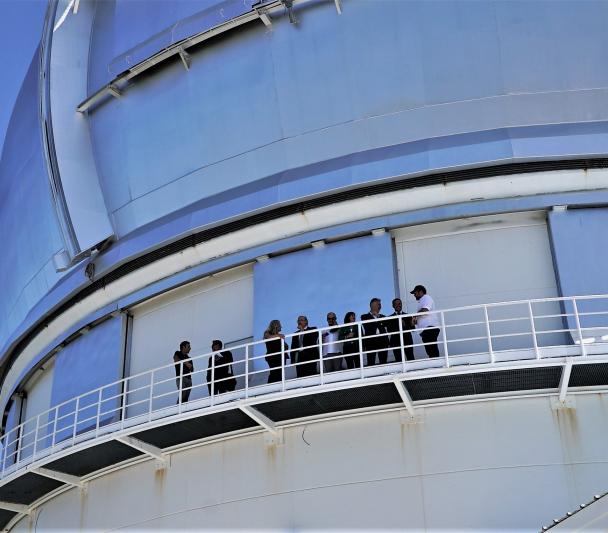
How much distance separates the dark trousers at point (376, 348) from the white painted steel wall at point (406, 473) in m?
0.79

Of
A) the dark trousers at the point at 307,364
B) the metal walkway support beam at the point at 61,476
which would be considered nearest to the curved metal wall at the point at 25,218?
the metal walkway support beam at the point at 61,476

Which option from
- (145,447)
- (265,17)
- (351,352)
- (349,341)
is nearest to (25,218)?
(145,447)

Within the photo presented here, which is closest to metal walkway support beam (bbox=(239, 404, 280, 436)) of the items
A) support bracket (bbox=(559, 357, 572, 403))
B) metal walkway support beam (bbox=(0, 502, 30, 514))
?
support bracket (bbox=(559, 357, 572, 403))

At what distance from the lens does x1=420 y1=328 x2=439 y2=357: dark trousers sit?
1479cm

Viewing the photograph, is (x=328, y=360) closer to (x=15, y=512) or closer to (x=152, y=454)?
(x=152, y=454)

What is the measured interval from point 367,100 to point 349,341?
4.27 m

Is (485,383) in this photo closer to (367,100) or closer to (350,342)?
(350,342)

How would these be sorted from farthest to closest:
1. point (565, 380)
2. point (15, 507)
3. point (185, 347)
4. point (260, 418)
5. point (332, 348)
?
1. point (15, 507)
2. point (185, 347)
3. point (260, 418)
4. point (332, 348)
5. point (565, 380)

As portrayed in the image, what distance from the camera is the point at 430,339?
48.9ft

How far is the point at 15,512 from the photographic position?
19.3 m

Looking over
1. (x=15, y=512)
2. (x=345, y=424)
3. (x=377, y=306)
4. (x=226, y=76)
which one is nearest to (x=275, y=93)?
(x=226, y=76)

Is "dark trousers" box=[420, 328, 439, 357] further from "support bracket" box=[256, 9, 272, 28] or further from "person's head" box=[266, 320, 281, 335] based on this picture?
"support bracket" box=[256, 9, 272, 28]

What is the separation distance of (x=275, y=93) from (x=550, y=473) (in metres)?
7.41

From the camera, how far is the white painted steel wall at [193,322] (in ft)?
57.4
